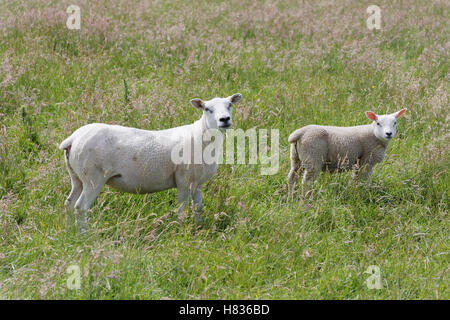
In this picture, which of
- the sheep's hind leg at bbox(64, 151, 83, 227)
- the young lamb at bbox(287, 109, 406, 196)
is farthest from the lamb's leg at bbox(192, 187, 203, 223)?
the young lamb at bbox(287, 109, 406, 196)

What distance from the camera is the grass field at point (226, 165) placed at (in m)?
4.05

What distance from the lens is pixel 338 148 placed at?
5699mm

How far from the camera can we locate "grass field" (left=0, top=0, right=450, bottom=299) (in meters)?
4.05

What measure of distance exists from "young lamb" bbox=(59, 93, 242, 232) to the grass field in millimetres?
233

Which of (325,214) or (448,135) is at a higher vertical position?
(448,135)

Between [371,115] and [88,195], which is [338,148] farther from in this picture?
[88,195]

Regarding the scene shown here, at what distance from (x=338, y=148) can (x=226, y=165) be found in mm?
1292

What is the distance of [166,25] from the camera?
10070 mm

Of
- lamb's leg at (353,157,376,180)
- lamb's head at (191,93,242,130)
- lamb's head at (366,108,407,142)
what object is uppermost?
lamb's head at (191,93,242,130)

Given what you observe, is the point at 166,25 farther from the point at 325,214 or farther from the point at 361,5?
the point at 325,214

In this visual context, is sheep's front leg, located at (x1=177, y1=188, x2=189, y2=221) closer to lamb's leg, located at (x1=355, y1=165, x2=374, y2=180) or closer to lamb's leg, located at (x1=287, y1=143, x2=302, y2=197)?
lamb's leg, located at (x1=287, y1=143, x2=302, y2=197)

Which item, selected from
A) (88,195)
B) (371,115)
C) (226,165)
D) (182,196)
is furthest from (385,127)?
(88,195)
